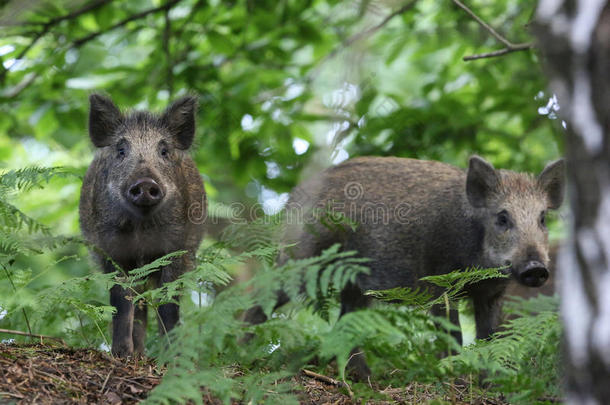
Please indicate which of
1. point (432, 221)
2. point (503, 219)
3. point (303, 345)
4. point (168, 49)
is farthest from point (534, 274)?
point (168, 49)

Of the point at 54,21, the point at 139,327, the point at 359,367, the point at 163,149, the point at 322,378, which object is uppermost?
the point at 54,21

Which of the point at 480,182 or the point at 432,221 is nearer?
the point at 480,182

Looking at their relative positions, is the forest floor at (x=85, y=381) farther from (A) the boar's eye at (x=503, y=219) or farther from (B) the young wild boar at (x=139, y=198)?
(A) the boar's eye at (x=503, y=219)

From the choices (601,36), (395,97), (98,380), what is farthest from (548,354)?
(395,97)

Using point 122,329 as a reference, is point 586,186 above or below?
above

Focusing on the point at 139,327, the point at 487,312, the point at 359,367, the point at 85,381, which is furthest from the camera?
the point at 359,367

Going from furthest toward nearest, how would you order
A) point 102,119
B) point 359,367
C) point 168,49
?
point 168,49
point 359,367
point 102,119

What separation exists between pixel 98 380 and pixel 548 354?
93.5 inches

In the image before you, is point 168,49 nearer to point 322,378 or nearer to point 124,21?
point 124,21

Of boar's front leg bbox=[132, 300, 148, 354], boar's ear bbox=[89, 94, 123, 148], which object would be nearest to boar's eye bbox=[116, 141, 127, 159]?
boar's ear bbox=[89, 94, 123, 148]

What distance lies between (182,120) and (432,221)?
285cm

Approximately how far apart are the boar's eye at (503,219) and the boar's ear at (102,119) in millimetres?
3965

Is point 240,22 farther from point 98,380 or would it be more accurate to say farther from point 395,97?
point 98,380

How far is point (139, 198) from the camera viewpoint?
5.47 meters
